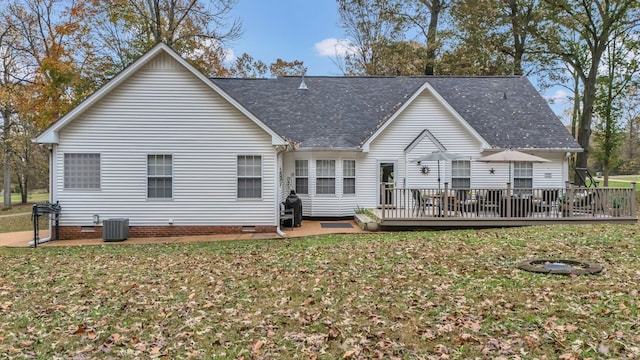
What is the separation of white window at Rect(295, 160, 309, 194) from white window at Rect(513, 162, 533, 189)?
28.6ft

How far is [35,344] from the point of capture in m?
4.95

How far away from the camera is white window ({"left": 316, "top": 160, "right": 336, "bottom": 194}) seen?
16766 mm

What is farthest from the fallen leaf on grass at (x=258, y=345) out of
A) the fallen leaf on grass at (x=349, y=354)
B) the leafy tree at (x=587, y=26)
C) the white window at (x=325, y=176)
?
the leafy tree at (x=587, y=26)

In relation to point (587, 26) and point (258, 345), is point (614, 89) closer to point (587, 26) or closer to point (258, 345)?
point (587, 26)

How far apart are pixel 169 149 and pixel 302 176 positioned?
17.8 feet

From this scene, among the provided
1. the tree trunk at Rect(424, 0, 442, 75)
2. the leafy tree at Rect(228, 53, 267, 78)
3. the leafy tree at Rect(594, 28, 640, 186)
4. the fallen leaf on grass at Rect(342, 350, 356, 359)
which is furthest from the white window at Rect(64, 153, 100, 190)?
the leafy tree at Rect(594, 28, 640, 186)

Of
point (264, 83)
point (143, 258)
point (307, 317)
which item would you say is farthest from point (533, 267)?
point (264, 83)

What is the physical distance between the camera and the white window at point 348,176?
666 inches

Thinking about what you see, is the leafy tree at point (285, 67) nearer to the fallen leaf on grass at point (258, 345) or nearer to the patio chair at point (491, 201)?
the patio chair at point (491, 201)

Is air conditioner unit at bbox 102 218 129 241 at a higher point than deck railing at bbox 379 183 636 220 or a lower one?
lower

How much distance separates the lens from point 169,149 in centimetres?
1368

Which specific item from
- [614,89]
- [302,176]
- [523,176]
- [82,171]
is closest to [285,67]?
[302,176]

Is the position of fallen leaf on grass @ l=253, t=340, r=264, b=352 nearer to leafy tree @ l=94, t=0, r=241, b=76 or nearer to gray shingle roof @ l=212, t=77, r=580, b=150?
gray shingle roof @ l=212, t=77, r=580, b=150

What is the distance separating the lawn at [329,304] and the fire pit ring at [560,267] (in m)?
0.24
